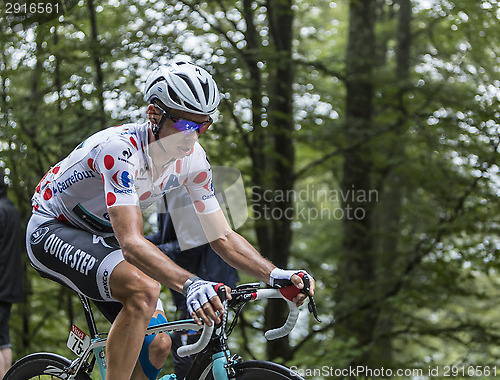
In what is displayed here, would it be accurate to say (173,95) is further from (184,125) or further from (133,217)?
(133,217)

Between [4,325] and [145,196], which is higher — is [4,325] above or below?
below

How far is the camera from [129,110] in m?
6.10

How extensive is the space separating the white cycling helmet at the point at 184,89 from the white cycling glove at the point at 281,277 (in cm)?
82

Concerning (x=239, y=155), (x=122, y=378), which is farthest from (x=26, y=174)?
(x=122, y=378)

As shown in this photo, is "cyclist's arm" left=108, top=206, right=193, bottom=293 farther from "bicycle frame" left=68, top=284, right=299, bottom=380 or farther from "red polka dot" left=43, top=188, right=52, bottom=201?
"red polka dot" left=43, top=188, right=52, bottom=201

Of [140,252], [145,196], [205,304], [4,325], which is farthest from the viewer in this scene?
[4,325]

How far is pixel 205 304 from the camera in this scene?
7.07 feet

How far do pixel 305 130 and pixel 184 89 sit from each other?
16.9ft

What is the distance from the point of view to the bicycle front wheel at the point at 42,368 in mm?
3227

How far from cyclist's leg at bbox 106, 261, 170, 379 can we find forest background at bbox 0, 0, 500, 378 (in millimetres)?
3676

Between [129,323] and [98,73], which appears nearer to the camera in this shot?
→ [129,323]

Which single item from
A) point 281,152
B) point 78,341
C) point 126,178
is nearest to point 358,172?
point 281,152

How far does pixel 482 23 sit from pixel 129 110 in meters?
4.14

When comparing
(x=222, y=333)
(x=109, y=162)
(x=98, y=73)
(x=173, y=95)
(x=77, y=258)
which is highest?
(x=98, y=73)
